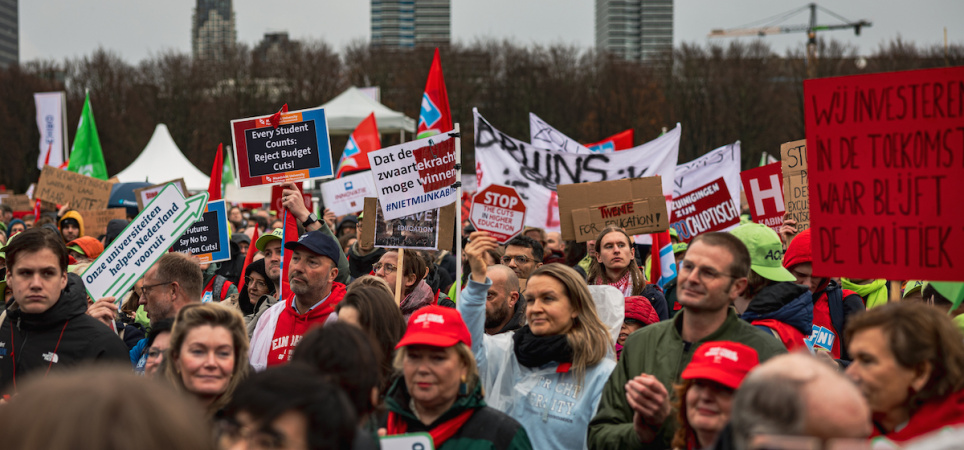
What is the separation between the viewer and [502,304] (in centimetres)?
529

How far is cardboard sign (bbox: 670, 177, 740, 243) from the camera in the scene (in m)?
8.39

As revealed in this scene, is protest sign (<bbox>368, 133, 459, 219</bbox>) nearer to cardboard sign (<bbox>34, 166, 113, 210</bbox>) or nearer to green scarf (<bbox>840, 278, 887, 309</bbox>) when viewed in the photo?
green scarf (<bbox>840, 278, 887, 309</bbox>)

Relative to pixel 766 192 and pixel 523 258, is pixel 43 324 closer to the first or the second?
pixel 523 258

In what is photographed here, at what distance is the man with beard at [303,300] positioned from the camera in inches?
193

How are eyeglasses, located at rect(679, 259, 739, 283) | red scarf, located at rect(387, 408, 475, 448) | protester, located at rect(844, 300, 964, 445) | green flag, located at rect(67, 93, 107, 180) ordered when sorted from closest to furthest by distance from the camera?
protester, located at rect(844, 300, 964, 445)
red scarf, located at rect(387, 408, 475, 448)
eyeglasses, located at rect(679, 259, 739, 283)
green flag, located at rect(67, 93, 107, 180)

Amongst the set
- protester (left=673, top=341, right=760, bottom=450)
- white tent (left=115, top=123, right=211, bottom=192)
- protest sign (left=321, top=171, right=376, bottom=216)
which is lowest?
protester (left=673, top=341, right=760, bottom=450)

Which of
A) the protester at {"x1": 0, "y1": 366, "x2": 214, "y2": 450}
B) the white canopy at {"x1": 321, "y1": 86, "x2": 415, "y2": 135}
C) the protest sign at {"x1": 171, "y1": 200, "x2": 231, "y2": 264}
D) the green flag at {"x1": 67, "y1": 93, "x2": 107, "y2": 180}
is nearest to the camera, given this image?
the protester at {"x1": 0, "y1": 366, "x2": 214, "y2": 450}

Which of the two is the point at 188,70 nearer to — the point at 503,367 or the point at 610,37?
the point at 503,367

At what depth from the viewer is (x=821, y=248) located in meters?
3.72

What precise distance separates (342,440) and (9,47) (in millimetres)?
199198

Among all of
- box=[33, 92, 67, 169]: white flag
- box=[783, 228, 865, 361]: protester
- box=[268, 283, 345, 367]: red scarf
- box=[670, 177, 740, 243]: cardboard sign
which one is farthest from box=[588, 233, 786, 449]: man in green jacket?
box=[33, 92, 67, 169]: white flag

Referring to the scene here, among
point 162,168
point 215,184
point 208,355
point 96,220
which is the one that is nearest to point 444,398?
point 208,355

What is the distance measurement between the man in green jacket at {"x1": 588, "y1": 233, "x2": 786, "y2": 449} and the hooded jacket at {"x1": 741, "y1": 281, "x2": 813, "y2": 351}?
0.44 m

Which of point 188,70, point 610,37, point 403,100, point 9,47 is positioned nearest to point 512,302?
point 403,100
